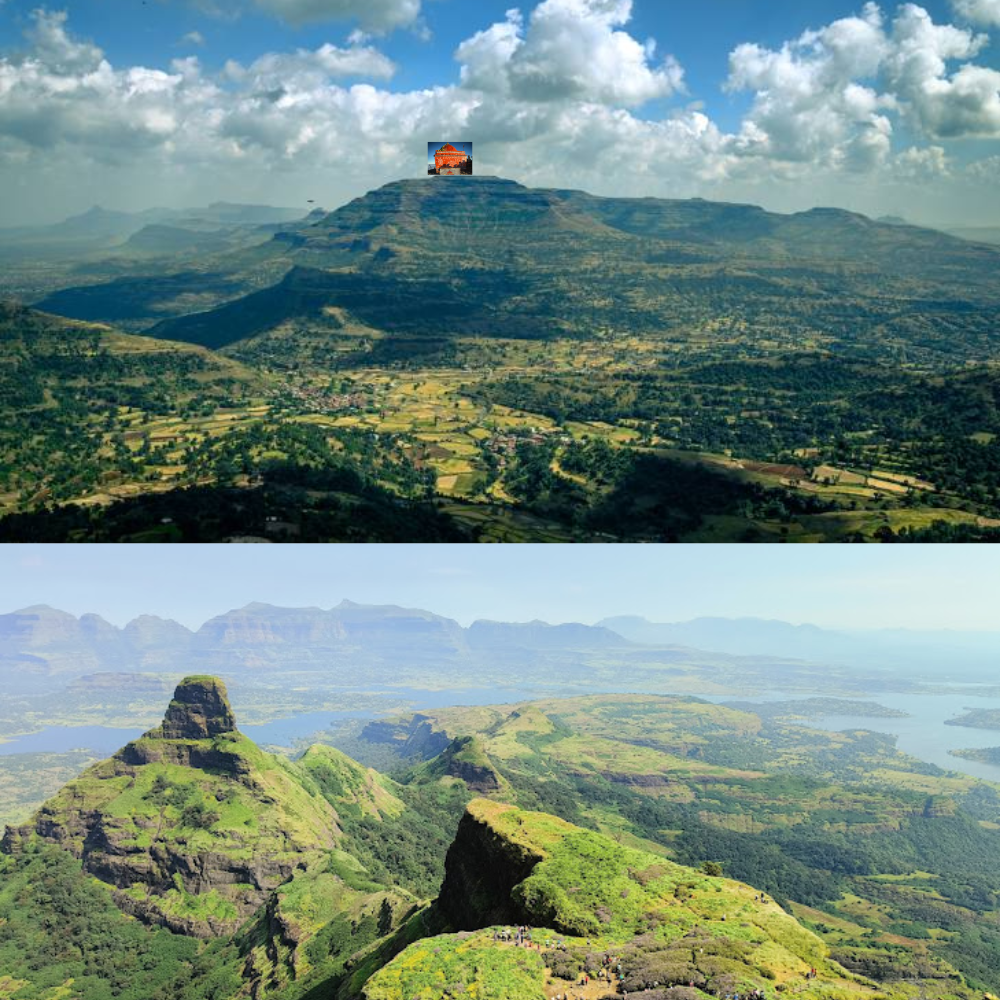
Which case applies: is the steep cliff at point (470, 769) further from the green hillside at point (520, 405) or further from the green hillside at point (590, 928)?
the green hillside at point (590, 928)

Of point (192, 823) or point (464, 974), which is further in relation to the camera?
point (192, 823)

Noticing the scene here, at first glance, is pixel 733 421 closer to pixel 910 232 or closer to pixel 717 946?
pixel 717 946

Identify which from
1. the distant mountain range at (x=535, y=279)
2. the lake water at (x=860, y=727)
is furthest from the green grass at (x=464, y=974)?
the lake water at (x=860, y=727)

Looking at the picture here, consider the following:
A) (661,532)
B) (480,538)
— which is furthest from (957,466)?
(480,538)

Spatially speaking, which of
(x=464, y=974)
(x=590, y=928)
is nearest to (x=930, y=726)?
(x=590, y=928)

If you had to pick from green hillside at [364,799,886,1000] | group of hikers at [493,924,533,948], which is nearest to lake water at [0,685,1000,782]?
green hillside at [364,799,886,1000]

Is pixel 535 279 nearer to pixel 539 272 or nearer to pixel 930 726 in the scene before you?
pixel 539 272

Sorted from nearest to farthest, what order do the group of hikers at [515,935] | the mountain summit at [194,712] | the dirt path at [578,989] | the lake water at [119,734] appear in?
the dirt path at [578,989] → the group of hikers at [515,935] → the mountain summit at [194,712] → the lake water at [119,734]

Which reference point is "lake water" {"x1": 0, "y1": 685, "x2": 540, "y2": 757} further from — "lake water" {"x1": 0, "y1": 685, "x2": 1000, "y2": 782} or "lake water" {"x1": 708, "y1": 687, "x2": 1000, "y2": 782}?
"lake water" {"x1": 708, "y1": 687, "x2": 1000, "y2": 782}
